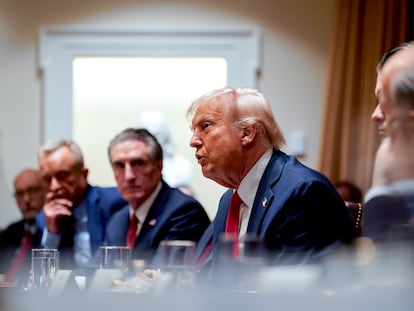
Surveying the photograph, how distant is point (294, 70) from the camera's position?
16.9ft

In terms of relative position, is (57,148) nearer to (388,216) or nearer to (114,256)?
(114,256)

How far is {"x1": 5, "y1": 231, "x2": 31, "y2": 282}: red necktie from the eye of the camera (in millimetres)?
1905

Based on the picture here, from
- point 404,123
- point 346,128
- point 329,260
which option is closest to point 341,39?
point 346,128

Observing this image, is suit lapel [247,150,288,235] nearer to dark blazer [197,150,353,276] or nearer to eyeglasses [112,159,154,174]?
dark blazer [197,150,353,276]

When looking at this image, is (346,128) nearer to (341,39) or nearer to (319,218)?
(341,39)

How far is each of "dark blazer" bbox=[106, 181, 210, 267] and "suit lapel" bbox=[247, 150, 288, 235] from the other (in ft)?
2.24

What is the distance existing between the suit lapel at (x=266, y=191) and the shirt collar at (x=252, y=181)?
0.7 inches

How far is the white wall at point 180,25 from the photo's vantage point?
16.8 feet

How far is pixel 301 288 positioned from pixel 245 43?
4.40 m

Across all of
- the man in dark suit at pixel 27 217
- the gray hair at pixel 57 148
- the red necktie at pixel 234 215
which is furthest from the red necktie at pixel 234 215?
the gray hair at pixel 57 148

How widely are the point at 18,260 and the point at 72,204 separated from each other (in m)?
1.15

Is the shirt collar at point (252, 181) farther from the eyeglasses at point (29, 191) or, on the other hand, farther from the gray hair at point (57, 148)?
the eyeglasses at point (29, 191)

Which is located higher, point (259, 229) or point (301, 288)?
point (301, 288)

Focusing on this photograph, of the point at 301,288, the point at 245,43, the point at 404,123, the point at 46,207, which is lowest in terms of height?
the point at 46,207
